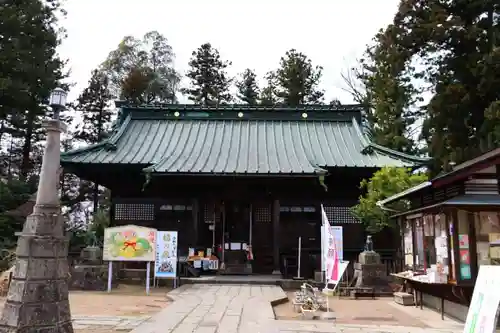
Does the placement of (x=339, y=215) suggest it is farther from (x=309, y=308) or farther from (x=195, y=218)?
(x=309, y=308)

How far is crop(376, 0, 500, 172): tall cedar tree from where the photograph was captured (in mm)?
17703

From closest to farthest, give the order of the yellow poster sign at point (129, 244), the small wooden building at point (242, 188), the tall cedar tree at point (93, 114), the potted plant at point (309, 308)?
the potted plant at point (309, 308) < the yellow poster sign at point (129, 244) < the small wooden building at point (242, 188) < the tall cedar tree at point (93, 114)

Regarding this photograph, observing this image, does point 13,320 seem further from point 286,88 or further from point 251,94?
point 251,94

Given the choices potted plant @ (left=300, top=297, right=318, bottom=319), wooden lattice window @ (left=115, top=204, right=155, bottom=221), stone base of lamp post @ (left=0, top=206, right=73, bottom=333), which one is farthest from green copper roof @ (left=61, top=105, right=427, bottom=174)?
stone base of lamp post @ (left=0, top=206, right=73, bottom=333)

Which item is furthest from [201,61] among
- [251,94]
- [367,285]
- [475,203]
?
[475,203]

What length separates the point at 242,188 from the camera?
15938 millimetres

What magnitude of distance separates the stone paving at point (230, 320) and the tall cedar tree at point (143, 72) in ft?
91.6

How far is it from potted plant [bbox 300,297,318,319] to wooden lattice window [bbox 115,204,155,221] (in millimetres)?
8609

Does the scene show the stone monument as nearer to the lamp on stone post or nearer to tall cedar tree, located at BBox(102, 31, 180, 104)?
the lamp on stone post

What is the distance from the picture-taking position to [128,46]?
3916 centimetres

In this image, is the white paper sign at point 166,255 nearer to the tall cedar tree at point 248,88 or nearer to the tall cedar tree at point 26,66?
the tall cedar tree at point 26,66

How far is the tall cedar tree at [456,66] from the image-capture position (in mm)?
17703

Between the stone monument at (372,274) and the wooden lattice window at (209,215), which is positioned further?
the wooden lattice window at (209,215)

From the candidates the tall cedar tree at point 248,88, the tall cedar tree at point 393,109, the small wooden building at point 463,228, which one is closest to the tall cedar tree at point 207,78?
the tall cedar tree at point 248,88
